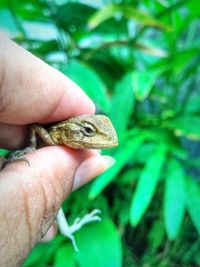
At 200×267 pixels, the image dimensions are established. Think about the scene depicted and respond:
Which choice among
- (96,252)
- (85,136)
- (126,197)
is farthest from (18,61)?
(126,197)

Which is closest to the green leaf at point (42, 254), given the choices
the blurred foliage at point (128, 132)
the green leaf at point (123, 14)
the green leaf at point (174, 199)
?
the blurred foliage at point (128, 132)

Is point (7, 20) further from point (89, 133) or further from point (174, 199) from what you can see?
point (174, 199)

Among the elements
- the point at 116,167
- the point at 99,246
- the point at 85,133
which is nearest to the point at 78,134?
the point at 85,133

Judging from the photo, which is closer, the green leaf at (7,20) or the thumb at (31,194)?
the thumb at (31,194)

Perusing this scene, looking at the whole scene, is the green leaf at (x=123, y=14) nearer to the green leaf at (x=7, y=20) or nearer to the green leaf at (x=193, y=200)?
the green leaf at (x=7, y=20)

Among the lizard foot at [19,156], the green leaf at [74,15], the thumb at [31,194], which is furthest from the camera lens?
the green leaf at [74,15]

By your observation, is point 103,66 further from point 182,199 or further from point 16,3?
point 182,199

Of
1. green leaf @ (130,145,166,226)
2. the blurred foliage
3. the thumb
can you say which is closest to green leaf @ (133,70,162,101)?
the blurred foliage
